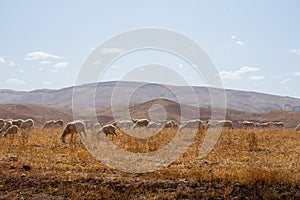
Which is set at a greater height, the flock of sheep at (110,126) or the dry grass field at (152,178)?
the flock of sheep at (110,126)

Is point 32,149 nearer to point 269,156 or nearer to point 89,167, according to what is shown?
point 89,167

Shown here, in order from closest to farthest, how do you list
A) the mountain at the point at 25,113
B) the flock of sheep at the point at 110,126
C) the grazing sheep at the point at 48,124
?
the flock of sheep at the point at 110,126, the grazing sheep at the point at 48,124, the mountain at the point at 25,113

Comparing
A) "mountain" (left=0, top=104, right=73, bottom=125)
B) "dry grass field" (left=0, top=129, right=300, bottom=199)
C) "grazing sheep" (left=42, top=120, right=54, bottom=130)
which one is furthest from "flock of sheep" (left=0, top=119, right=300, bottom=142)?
"mountain" (left=0, top=104, right=73, bottom=125)

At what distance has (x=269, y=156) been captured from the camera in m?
17.0

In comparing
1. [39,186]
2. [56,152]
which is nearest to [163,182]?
[39,186]

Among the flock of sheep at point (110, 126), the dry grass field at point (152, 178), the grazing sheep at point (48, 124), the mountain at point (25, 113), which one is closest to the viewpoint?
the dry grass field at point (152, 178)

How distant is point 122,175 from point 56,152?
5250 mm

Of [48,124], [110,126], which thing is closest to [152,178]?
[110,126]

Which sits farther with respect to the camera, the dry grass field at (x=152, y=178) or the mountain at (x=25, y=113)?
the mountain at (x=25, y=113)

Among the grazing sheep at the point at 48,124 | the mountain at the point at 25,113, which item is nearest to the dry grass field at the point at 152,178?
the grazing sheep at the point at 48,124

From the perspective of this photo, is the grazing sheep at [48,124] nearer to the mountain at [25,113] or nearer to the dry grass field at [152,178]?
the dry grass field at [152,178]

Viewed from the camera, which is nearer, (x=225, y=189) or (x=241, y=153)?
(x=225, y=189)

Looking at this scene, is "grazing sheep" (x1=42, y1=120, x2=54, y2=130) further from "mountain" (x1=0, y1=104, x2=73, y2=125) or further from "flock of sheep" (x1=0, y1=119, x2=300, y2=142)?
"mountain" (x1=0, y1=104, x2=73, y2=125)

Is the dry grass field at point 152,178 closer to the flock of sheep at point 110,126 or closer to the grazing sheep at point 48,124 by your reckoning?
the flock of sheep at point 110,126
